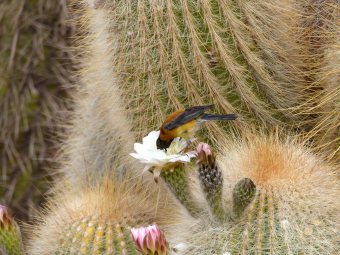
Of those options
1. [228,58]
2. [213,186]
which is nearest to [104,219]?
[213,186]

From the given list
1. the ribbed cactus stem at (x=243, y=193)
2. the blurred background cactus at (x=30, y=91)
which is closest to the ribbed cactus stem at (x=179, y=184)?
the ribbed cactus stem at (x=243, y=193)

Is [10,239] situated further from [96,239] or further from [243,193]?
[243,193]

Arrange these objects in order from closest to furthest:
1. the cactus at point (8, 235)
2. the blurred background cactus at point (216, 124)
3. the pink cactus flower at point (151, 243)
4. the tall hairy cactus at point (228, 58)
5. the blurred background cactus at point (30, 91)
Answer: the pink cactus flower at point (151, 243) → the blurred background cactus at point (216, 124) → the cactus at point (8, 235) → the tall hairy cactus at point (228, 58) → the blurred background cactus at point (30, 91)

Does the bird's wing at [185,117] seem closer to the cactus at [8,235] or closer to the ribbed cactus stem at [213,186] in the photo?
the ribbed cactus stem at [213,186]

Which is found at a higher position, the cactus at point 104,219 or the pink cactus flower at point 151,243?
the pink cactus flower at point 151,243

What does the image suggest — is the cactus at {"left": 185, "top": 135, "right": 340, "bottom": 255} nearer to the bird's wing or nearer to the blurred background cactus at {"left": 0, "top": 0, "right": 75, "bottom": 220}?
the bird's wing
